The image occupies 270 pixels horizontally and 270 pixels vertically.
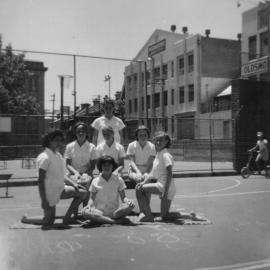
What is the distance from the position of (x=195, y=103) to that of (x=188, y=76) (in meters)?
2.97

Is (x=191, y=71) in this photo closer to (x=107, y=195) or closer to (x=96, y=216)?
(x=107, y=195)

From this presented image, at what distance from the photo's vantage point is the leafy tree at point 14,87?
83.9ft

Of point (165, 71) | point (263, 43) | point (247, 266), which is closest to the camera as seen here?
point (247, 266)

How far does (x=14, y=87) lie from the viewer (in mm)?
27844

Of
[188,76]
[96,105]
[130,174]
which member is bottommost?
[130,174]

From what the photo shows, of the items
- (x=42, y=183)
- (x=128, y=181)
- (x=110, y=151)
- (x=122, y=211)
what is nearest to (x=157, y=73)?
(x=128, y=181)

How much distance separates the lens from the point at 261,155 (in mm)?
15156

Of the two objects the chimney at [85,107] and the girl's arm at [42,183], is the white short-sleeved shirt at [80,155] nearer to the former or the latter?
the girl's arm at [42,183]

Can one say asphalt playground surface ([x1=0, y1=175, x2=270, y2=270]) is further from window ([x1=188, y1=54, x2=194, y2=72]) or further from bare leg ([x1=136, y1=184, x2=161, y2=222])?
window ([x1=188, y1=54, x2=194, y2=72])

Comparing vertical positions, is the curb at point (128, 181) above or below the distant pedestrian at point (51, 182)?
below

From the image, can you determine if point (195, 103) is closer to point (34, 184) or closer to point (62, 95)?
point (62, 95)

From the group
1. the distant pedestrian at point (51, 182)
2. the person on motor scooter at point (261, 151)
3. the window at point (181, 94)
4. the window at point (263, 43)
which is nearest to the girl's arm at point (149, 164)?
the distant pedestrian at point (51, 182)

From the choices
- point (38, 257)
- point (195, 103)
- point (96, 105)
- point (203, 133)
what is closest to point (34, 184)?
point (96, 105)

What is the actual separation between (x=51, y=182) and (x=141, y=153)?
194 cm
